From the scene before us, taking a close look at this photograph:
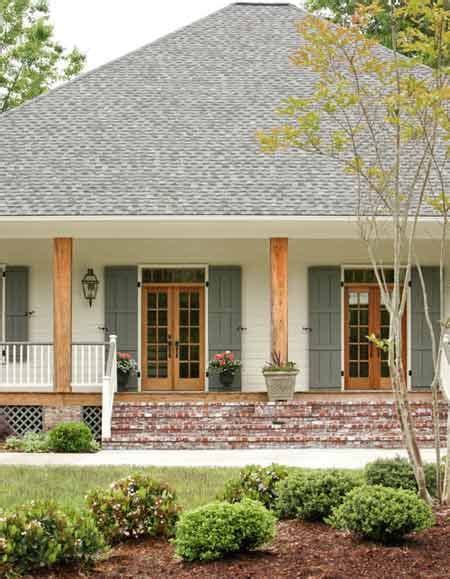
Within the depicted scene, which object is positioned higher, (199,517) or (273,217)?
(273,217)

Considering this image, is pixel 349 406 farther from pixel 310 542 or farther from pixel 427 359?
pixel 310 542

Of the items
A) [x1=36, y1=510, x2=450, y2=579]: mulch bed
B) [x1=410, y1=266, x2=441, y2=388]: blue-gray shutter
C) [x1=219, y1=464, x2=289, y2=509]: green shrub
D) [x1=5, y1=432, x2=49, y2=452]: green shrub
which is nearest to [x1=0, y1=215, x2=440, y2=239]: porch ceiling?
[x1=410, y1=266, x2=441, y2=388]: blue-gray shutter

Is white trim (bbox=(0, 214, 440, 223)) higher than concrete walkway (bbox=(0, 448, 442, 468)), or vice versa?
white trim (bbox=(0, 214, 440, 223))

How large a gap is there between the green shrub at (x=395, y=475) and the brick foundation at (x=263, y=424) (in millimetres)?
7400

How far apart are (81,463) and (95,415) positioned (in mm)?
4320

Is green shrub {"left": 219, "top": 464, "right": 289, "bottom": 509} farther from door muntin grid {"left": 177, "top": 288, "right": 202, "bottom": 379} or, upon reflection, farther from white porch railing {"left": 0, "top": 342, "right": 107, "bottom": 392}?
door muntin grid {"left": 177, "top": 288, "right": 202, "bottom": 379}

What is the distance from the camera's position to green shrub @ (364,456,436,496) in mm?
8797

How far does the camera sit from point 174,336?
67.5ft

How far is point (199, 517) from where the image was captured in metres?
7.42

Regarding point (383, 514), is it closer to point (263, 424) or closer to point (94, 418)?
point (263, 424)

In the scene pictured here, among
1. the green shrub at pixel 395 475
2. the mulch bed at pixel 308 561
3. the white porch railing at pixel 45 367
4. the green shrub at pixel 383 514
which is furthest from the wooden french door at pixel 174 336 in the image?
the green shrub at pixel 383 514

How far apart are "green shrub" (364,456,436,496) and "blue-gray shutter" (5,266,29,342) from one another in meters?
12.1

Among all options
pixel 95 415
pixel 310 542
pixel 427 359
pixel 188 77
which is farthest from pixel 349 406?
pixel 310 542

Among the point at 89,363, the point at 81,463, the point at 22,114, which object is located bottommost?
the point at 81,463
